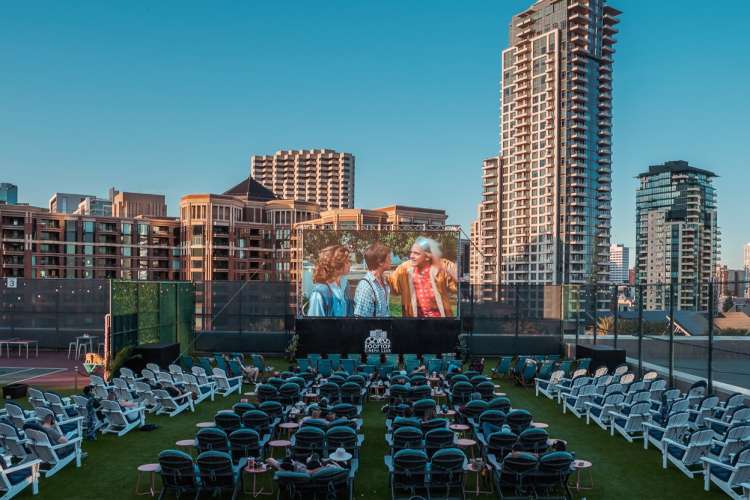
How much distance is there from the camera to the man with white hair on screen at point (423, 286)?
26.3 m

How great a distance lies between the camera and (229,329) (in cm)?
2834

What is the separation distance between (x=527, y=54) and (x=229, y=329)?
9605 centimetres

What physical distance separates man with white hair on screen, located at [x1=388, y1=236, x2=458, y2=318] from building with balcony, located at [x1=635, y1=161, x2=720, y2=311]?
415ft

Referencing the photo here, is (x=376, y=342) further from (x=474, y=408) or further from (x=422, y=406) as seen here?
(x=474, y=408)

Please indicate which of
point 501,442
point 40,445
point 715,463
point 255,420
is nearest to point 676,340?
point 715,463

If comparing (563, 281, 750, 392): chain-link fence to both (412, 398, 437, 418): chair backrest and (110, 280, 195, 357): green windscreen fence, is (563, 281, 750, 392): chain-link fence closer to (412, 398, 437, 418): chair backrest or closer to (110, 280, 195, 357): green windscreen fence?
(412, 398, 437, 418): chair backrest

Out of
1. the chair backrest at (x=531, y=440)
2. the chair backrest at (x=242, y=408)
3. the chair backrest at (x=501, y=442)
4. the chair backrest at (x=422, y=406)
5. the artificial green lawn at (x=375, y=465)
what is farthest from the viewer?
the chair backrest at (x=422, y=406)

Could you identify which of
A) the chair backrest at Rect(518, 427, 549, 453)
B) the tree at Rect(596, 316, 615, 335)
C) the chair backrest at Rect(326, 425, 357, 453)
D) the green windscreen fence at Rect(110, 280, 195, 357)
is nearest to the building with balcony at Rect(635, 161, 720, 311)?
the tree at Rect(596, 316, 615, 335)

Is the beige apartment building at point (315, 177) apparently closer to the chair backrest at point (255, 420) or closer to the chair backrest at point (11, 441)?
the chair backrest at point (255, 420)

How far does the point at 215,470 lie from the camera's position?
921 centimetres

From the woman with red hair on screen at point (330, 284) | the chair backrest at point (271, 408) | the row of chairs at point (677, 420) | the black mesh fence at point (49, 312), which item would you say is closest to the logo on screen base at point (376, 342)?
the woman with red hair on screen at point (330, 284)

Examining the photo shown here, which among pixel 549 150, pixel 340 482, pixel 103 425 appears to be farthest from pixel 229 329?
pixel 549 150

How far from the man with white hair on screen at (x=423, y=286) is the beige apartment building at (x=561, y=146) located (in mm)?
80928

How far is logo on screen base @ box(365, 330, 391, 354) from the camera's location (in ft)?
86.2
